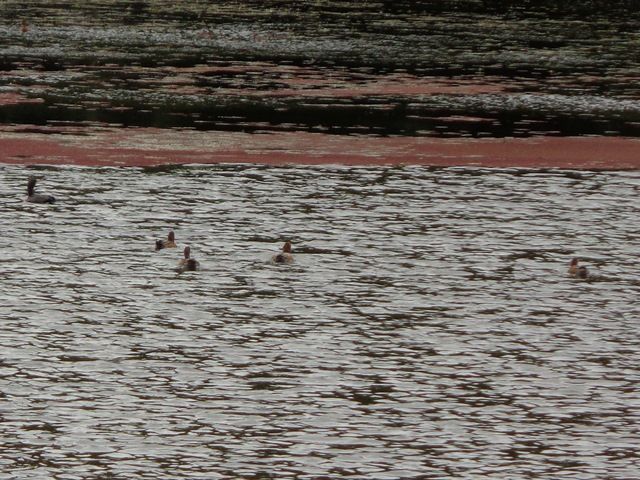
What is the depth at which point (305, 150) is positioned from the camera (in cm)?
4869

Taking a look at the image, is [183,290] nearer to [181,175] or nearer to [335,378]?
[335,378]

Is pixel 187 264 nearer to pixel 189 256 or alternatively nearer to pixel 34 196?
pixel 189 256

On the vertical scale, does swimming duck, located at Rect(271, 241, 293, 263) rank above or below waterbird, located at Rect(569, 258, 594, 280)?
above

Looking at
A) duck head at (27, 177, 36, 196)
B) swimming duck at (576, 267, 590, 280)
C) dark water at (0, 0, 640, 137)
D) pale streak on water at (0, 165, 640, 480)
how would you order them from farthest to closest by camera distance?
dark water at (0, 0, 640, 137)
duck head at (27, 177, 36, 196)
swimming duck at (576, 267, 590, 280)
pale streak on water at (0, 165, 640, 480)

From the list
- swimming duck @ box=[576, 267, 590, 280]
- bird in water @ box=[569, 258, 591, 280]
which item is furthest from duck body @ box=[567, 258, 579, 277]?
swimming duck @ box=[576, 267, 590, 280]

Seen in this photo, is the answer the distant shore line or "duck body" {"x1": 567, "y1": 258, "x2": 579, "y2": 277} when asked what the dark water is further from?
"duck body" {"x1": 567, "y1": 258, "x2": 579, "y2": 277}

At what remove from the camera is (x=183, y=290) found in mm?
30594

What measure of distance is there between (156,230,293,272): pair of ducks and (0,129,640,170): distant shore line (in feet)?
39.0

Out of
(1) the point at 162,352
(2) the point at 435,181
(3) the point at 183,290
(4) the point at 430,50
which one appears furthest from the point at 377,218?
(4) the point at 430,50

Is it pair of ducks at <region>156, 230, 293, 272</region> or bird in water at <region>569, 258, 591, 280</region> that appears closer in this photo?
bird in water at <region>569, 258, 591, 280</region>

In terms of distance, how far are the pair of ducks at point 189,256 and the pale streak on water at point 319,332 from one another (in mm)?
233

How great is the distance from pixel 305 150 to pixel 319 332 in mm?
21588

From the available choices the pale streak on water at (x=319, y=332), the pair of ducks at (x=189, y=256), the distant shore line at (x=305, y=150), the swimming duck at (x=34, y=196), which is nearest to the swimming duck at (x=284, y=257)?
the pair of ducks at (x=189, y=256)

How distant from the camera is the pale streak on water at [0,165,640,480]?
2147cm
